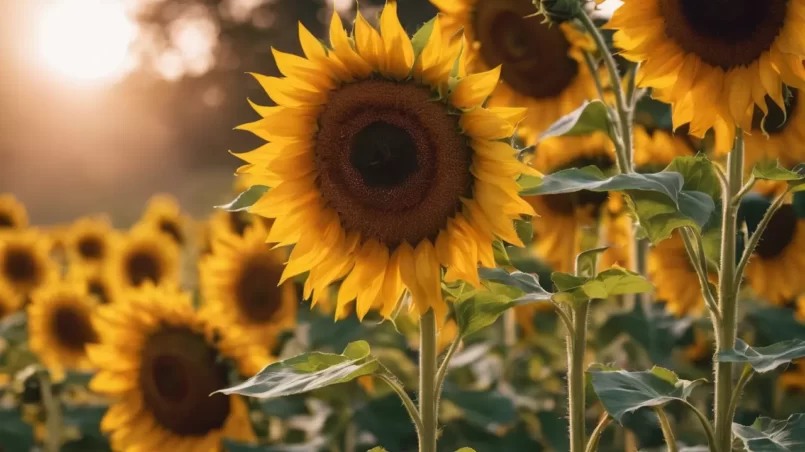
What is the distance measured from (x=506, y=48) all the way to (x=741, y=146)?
1.38 m

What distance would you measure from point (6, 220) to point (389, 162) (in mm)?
6372

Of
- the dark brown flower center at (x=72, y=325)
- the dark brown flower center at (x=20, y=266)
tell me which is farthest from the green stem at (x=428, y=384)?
the dark brown flower center at (x=20, y=266)

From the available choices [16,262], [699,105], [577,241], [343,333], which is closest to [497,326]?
[577,241]

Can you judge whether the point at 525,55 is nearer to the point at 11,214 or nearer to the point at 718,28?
the point at 718,28

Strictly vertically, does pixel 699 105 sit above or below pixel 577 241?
above

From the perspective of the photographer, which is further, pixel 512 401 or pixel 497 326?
pixel 497 326

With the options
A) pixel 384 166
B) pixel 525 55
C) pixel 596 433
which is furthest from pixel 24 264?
pixel 596 433

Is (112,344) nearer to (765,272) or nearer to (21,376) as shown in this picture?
(21,376)

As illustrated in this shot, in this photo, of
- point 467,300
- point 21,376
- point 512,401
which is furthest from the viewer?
point 21,376

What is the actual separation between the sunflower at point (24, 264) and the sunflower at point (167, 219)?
2.50 feet

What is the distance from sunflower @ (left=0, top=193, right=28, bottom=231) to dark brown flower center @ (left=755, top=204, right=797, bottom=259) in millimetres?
5853

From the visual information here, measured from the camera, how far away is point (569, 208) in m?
3.73

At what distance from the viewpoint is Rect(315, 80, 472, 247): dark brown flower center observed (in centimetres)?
174

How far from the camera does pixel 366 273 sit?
1.82 metres
